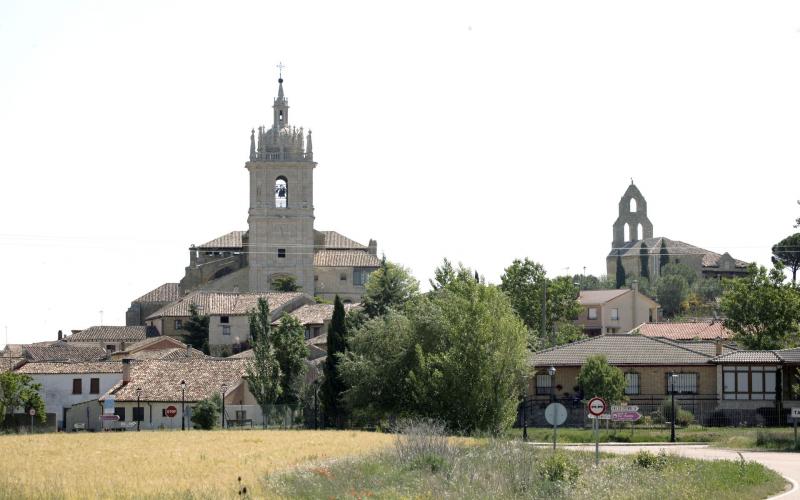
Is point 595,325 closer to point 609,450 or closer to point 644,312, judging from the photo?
point 644,312

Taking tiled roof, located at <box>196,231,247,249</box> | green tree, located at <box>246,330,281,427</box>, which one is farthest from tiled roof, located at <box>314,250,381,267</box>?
green tree, located at <box>246,330,281,427</box>

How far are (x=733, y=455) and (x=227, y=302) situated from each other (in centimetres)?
7181

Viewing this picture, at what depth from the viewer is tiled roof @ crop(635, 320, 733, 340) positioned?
97.4 meters

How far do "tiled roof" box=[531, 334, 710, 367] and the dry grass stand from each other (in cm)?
1420

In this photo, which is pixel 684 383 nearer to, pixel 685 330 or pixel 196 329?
pixel 685 330

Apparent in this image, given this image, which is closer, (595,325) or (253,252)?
(595,325)

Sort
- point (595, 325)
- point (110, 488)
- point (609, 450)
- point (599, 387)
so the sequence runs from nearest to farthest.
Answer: point (110, 488) → point (609, 450) → point (599, 387) → point (595, 325)

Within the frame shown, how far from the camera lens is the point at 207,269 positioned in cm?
13912

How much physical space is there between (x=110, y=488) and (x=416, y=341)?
32704mm

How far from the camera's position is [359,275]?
445 ft

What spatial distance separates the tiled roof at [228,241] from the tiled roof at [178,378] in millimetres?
58107

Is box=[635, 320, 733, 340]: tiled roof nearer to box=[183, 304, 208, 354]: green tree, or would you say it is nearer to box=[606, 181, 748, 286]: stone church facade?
box=[183, 304, 208, 354]: green tree

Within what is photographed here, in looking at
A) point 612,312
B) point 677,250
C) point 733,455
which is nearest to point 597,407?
point 733,455

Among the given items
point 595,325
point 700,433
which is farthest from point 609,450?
point 595,325
